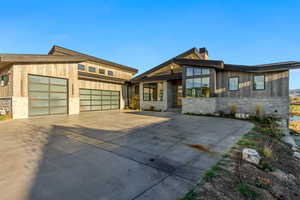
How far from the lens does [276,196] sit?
6.93 ft


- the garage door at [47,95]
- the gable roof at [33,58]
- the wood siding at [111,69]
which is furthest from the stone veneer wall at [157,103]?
the gable roof at [33,58]

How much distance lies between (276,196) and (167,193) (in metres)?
1.81

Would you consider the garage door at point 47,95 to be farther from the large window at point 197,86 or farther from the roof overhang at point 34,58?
the large window at point 197,86

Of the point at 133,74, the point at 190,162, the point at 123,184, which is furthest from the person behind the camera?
the point at 133,74

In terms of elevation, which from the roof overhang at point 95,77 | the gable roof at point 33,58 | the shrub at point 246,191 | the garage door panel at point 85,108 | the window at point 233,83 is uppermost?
the gable roof at point 33,58

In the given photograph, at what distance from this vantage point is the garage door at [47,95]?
32.4 feet

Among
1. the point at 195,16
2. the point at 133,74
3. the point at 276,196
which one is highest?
the point at 195,16

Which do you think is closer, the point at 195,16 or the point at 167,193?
the point at 167,193

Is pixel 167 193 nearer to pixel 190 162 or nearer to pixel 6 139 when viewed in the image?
Result: pixel 190 162

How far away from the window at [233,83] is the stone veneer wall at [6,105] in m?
16.9

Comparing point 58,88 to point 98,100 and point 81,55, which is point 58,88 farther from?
point 81,55

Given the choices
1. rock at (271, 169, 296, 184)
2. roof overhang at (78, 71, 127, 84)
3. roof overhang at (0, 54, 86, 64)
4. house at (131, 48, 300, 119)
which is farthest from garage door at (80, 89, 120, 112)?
rock at (271, 169, 296, 184)

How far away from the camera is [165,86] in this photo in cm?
1480

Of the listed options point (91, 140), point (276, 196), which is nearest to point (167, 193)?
point (276, 196)
